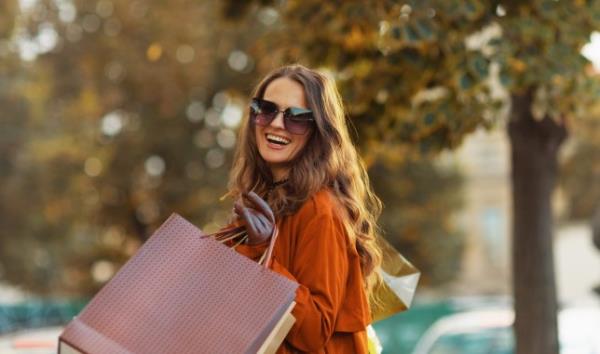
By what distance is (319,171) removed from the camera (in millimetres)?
3170

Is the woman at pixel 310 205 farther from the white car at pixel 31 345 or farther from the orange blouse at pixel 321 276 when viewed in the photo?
the white car at pixel 31 345

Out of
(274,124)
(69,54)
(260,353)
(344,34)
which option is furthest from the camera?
(69,54)

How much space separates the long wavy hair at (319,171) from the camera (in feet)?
10.3

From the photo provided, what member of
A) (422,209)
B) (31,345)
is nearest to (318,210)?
(31,345)

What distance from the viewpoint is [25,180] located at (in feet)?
80.1

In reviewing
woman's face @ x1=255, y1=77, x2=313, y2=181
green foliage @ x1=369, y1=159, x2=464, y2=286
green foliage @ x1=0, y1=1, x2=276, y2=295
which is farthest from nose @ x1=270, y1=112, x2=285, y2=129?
green foliage @ x1=369, y1=159, x2=464, y2=286

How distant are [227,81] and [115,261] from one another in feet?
20.8

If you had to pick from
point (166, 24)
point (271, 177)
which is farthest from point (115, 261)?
point (271, 177)

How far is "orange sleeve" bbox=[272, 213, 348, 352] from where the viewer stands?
9.58 feet

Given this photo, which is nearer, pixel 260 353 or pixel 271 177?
pixel 260 353

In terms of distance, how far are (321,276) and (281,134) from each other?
1.65ft

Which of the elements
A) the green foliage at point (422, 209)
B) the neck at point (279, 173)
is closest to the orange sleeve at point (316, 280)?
the neck at point (279, 173)

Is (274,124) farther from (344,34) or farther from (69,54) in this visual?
(69,54)

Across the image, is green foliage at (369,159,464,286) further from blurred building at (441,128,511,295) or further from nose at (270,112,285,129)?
nose at (270,112,285,129)
